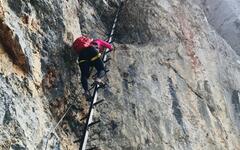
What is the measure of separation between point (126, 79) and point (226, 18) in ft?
46.8

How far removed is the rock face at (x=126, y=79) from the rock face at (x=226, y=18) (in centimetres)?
711

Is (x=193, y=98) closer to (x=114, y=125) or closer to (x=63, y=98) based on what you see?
(x=114, y=125)

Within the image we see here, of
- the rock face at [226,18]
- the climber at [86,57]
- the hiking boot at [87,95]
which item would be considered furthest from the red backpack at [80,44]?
the rock face at [226,18]

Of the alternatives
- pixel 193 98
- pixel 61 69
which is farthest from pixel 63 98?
pixel 193 98

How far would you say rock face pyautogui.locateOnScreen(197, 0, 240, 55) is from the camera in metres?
23.3

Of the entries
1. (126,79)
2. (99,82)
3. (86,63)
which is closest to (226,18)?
(126,79)

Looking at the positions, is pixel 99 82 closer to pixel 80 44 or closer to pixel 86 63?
pixel 86 63

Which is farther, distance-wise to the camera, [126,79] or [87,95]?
[126,79]

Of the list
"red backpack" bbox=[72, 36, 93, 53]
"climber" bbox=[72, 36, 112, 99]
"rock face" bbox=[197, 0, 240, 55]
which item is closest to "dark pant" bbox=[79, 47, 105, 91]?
"climber" bbox=[72, 36, 112, 99]

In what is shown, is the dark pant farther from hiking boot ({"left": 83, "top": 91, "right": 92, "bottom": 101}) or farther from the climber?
hiking boot ({"left": 83, "top": 91, "right": 92, "bottom": 101})

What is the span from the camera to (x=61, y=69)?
9.78 m

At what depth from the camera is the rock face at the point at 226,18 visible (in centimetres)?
2327

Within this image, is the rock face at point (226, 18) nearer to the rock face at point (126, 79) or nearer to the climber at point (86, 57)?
the rock face at point (126, 79)

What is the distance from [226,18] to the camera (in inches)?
966
